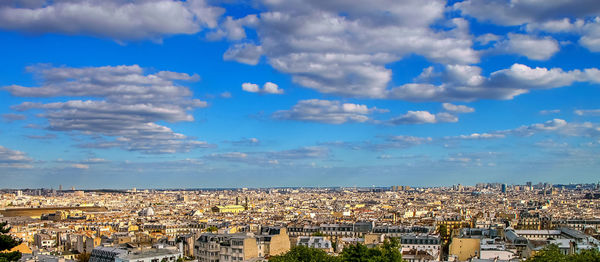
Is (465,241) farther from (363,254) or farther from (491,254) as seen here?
(363,254)

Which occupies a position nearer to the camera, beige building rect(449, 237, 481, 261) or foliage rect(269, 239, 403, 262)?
foliage rect(269, 239, 403, 262)

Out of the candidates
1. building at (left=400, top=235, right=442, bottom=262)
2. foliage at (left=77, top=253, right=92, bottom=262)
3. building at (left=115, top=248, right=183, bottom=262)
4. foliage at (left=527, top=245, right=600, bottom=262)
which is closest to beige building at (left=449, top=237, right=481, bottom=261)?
building at (left=400, top=235, right=442, bottom=262)

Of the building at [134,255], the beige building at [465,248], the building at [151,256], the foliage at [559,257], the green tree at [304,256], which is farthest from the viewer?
the beige building at [465,248]

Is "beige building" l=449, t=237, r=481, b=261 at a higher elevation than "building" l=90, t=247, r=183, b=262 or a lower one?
higher

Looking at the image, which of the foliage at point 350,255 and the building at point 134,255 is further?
the building at point 134,255

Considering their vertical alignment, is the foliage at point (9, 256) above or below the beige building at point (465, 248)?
above

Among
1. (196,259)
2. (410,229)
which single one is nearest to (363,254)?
(196,259)

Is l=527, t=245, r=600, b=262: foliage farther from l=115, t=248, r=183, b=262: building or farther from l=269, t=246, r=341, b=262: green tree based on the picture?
l=115, t=248, r=183, b=262: building

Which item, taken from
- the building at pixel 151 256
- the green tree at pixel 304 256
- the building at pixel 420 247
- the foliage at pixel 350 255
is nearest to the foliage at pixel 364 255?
the foliage at pixel 350 255

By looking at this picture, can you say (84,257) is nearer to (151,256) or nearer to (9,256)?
(151,256)

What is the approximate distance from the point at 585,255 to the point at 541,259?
5.32 metres

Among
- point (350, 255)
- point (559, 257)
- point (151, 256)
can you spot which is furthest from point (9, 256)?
point (559, 257)

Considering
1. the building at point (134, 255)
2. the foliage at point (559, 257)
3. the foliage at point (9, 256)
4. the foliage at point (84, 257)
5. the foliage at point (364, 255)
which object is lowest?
the foliage at point (84, 257)

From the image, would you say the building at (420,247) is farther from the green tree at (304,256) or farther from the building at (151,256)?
the building at (151,256)
